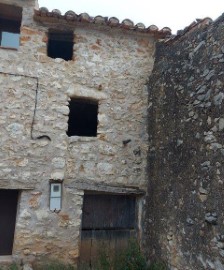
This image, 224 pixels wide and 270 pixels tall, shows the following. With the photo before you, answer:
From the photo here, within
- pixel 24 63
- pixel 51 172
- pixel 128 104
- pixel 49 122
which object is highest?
pixel 24 63

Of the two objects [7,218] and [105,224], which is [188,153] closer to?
[105,224]

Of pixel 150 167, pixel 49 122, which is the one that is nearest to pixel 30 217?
pixel 49 122

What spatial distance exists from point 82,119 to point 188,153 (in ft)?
10.7

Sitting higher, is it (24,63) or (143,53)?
(143,53)

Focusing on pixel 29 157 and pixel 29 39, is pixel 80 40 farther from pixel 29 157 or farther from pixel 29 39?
pixel 29 157

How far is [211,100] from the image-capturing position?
444 cm

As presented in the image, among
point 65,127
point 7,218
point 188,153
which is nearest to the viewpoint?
point 188,153

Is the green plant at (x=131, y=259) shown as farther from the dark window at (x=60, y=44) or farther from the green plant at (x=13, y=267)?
the dark window at (x=60, y=44)

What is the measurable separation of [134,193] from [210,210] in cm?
206

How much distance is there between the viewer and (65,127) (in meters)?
5.93

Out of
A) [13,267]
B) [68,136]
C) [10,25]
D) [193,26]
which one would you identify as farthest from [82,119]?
[13,267]

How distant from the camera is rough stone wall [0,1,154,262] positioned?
557 centimetres

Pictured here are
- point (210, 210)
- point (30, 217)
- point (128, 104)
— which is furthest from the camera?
point (128, 104)

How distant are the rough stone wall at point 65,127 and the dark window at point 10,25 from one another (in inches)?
19.7
